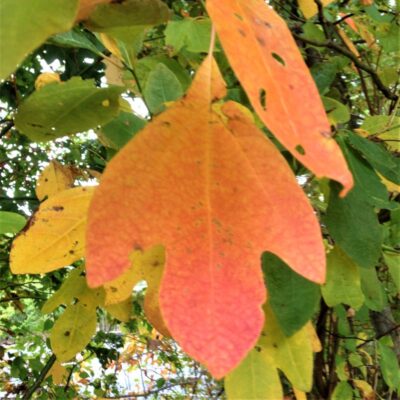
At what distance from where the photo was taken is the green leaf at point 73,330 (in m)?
0.55

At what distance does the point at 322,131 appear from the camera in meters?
0.24

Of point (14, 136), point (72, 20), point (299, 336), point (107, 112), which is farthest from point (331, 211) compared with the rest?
point (14, 136)

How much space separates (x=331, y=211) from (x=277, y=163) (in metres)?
0.22

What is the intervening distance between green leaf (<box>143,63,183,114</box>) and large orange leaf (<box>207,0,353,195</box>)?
181 mm

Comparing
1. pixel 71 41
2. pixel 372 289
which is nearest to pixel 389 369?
pixel 372 289

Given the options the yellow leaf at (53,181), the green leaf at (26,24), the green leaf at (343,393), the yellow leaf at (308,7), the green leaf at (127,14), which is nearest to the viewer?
the green leaf at (26,24)

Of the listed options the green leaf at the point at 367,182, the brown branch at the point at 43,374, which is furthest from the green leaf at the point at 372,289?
the brown branch at the point at 43,374

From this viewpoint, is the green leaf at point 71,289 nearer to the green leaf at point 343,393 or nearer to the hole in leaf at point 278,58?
the hole in leaf at point 278,58

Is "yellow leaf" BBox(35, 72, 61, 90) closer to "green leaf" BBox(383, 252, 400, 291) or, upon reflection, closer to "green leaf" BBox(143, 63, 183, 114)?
"green leaf" BBox(143, 63, 183, 114)

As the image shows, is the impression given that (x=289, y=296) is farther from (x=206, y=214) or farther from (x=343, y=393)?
(x=343, y=393)

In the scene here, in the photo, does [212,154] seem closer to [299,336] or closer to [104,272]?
[104,272]

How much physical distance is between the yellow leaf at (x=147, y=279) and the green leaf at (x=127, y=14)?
18 cm

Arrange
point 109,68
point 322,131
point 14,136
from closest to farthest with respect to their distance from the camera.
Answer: point 322,131 → point 109,68 → point 14,136

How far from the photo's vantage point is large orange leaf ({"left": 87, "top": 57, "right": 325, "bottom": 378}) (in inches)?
10.5
